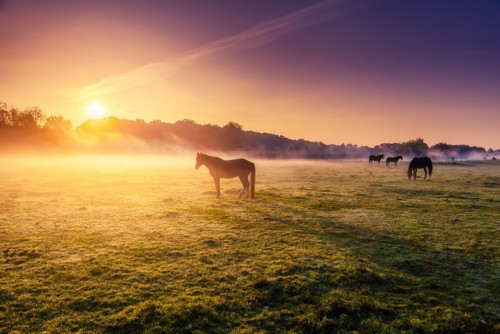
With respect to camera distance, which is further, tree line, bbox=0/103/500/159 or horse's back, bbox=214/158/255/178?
tree line, bbox=0/103/500/159

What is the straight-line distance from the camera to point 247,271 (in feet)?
25.0

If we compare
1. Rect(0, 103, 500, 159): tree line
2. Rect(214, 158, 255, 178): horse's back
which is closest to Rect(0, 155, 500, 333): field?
Rect(214, 158, 255, 178): horse's back

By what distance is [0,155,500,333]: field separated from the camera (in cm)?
548

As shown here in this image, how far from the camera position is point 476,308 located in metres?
5.87

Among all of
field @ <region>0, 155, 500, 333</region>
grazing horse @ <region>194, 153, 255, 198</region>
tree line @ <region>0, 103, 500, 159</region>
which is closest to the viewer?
field @ <region>0, 155, 500, 333</region>

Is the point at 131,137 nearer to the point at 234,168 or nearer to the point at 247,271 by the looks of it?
the point at 234,168

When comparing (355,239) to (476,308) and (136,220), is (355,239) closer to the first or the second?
(476,308)

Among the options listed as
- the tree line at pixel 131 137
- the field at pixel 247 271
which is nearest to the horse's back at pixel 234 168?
the field at pixel 247 271

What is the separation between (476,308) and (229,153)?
335 ft

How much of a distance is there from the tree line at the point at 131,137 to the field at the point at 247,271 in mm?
82789

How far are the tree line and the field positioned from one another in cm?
8279

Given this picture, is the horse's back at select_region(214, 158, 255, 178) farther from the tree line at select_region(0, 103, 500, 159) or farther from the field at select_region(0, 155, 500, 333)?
the tree line at select_region(0, 103, 500, 159)

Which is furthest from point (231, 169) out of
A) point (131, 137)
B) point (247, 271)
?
point (131, 137)

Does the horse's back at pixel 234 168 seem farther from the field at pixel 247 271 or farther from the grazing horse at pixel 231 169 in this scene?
the field at pixel 247 271
